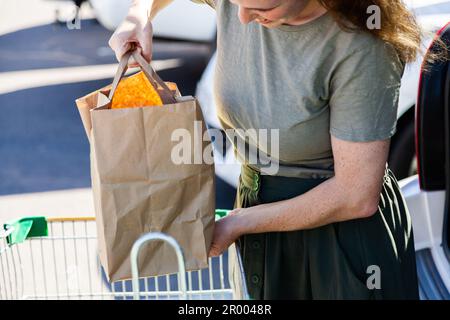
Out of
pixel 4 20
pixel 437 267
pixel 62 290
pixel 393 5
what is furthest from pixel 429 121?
pixel 4 20

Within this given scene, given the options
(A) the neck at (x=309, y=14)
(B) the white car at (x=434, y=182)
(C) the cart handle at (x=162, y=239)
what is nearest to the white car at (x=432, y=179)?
(B) the white car at (x=434, y=182)

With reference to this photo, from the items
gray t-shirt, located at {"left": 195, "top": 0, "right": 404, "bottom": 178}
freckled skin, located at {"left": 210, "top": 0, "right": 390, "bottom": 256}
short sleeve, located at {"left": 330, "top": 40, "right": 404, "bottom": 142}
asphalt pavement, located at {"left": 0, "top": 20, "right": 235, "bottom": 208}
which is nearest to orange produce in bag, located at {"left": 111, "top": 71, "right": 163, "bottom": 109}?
gray t-shirt, located at {"left": 195, "top": 0, "right": 404, "bottom": 178}

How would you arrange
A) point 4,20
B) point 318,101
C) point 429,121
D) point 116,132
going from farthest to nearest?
1. point 4,20
2. point 429,121
3. point 318,101
4. point 116,132

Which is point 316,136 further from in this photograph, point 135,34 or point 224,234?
point 135,34

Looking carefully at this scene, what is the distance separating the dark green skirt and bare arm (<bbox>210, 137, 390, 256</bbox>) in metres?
0.08

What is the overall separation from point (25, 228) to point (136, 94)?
2.07 ft

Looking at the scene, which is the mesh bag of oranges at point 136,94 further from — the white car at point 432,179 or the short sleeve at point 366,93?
the white car at point 432,179

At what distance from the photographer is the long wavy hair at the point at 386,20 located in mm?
1772

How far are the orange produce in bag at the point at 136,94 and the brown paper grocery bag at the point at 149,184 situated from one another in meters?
0.05

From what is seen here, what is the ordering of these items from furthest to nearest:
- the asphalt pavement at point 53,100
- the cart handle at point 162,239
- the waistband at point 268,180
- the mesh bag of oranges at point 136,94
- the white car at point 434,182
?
the asphalt pavement at point 53,100
the white car at point 434,182
the waistband at point 268,180
the mesh bag of oranges at point 136,94
the cart handle at point 162,239

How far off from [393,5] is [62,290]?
193 centimetres

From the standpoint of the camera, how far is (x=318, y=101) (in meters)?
1.85

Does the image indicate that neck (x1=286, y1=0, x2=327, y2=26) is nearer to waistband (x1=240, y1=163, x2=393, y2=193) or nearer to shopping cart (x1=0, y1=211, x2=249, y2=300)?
waistband (x1=240, y1=163, x2=393, y2=193)
